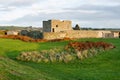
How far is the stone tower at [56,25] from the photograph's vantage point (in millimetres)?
56531

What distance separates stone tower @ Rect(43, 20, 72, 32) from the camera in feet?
185

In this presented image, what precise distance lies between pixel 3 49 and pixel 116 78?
14413 mm

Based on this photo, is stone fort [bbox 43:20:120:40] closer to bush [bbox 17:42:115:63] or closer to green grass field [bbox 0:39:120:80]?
bush [bbox 17:42:115:63]

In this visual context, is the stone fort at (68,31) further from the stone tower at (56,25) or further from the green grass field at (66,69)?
the green grass field at (66,69)

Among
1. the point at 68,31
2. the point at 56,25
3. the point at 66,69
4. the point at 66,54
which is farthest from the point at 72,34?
the point at 66,69

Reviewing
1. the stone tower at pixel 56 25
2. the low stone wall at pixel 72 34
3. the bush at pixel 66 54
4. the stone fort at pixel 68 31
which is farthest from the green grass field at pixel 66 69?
the stone tower at pixel 56 25

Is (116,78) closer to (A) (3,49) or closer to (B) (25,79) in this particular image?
(B) (25,79)

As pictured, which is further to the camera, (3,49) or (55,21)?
(55,21)

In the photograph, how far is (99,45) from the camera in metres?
30.6

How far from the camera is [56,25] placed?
5700 cm

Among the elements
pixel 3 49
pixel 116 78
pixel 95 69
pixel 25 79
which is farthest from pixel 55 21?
pixel 25 79

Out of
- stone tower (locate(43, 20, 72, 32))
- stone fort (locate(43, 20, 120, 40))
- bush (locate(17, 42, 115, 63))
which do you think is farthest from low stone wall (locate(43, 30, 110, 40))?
bush (locate(17, 42, 115, 63))

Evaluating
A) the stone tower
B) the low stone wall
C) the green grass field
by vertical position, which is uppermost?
the stone tower

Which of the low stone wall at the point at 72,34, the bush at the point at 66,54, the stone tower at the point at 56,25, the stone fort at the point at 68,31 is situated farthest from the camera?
the stone tower at the point at 56,25
